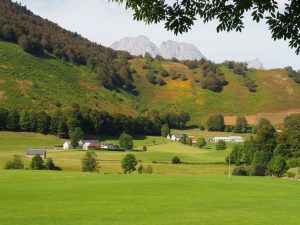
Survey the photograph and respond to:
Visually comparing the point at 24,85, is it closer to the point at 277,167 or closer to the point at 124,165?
the point at 124,165

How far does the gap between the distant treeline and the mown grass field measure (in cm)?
7355

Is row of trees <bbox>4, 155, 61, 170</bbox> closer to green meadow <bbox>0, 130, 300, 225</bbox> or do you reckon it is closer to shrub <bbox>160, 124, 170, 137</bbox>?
green meadow <bbox>0, 130, 300, 225</bbox>

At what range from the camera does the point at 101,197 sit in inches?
1869

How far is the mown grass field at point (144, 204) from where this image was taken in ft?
105

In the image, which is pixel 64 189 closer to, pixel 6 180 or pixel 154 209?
pixel 6 180

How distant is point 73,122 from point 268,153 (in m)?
59.2

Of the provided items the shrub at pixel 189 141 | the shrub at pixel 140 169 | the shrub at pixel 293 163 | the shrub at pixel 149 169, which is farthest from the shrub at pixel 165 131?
the shrub at pixel 149 169

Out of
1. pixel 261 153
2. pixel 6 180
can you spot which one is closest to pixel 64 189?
pixel 6 180

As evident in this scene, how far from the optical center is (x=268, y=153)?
114375mm

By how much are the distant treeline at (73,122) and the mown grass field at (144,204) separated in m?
73.5

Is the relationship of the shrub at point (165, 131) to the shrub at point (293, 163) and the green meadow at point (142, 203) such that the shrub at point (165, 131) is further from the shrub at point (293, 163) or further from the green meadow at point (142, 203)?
the green meadow at point (142, 203)

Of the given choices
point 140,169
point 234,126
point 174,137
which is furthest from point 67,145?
point 234,126

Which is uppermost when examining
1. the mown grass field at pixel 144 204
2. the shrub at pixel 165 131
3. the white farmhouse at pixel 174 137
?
the shrub at pixel 165 131

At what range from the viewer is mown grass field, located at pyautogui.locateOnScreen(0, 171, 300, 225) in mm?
32156
